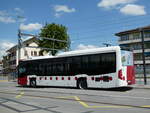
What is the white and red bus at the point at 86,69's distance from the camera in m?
16.6

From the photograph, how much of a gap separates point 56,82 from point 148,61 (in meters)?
50.0

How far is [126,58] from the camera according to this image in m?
17.2

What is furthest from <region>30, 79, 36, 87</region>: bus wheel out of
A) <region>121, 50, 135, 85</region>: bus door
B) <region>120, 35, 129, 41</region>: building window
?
<region>120, 35, 129, 41</region>: building window

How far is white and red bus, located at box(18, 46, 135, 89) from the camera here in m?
16.6

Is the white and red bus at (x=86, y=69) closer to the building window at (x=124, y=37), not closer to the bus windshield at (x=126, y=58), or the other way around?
the bus windshield at (x=126, y=58)

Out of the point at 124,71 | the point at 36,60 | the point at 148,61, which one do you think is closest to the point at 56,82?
the point at 36,60

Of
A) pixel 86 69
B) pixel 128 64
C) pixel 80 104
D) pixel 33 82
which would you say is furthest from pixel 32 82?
pixel 80 104

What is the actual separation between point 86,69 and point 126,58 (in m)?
3.23

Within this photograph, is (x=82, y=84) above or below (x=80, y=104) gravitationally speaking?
above

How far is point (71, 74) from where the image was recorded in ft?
64.8

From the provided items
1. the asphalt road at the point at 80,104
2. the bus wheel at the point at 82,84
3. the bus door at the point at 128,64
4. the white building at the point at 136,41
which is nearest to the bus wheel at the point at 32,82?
A: the bus wheel at the point at 82,84

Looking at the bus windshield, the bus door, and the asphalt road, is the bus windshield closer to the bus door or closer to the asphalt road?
the bus door

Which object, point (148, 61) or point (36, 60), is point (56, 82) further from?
point (148, 61)

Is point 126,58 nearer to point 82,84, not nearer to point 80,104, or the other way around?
point 82,84
